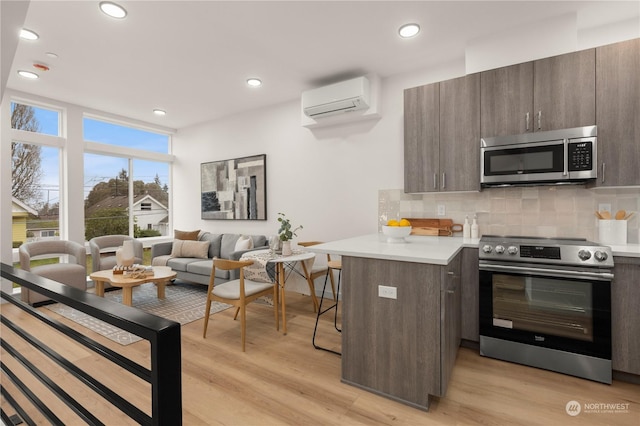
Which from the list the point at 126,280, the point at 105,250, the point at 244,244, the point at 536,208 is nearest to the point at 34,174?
the point at 105,250

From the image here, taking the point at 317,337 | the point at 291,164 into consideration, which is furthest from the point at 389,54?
the point at 317,337

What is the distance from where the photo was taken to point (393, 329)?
1957mm

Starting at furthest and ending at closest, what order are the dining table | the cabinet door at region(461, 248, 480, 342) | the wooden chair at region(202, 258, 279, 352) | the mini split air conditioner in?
the mini split air conditioner, the dining table, the wooden chair at region(202, 258, 279, 352), the cabinet door at region(461, 248, 480, 342)

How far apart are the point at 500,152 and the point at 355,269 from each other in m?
1.70


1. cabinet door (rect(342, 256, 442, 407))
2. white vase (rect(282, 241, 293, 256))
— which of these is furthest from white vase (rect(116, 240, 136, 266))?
cabinet door (rect(342, 256, 442, 407))

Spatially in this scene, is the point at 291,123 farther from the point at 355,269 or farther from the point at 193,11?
the point at 355,269

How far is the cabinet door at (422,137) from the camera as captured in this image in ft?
9.86

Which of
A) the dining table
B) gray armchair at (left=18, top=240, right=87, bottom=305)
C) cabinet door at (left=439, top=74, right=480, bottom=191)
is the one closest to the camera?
cabinet door at (left=439, top=74, right=480, bottom=191)

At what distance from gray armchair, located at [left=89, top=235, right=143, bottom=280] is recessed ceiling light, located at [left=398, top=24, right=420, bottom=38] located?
4399mm

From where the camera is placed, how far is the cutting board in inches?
125

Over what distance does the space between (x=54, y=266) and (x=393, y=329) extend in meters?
4.20

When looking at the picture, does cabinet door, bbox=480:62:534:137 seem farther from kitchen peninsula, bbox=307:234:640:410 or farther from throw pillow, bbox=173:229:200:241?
throw pillow, bbox=173:229:200:241

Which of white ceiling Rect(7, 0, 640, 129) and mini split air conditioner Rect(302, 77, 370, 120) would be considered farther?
mini split air conditioner Rect(302, 77, 370, 120)

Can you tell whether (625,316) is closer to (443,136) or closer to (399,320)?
(399,320)
